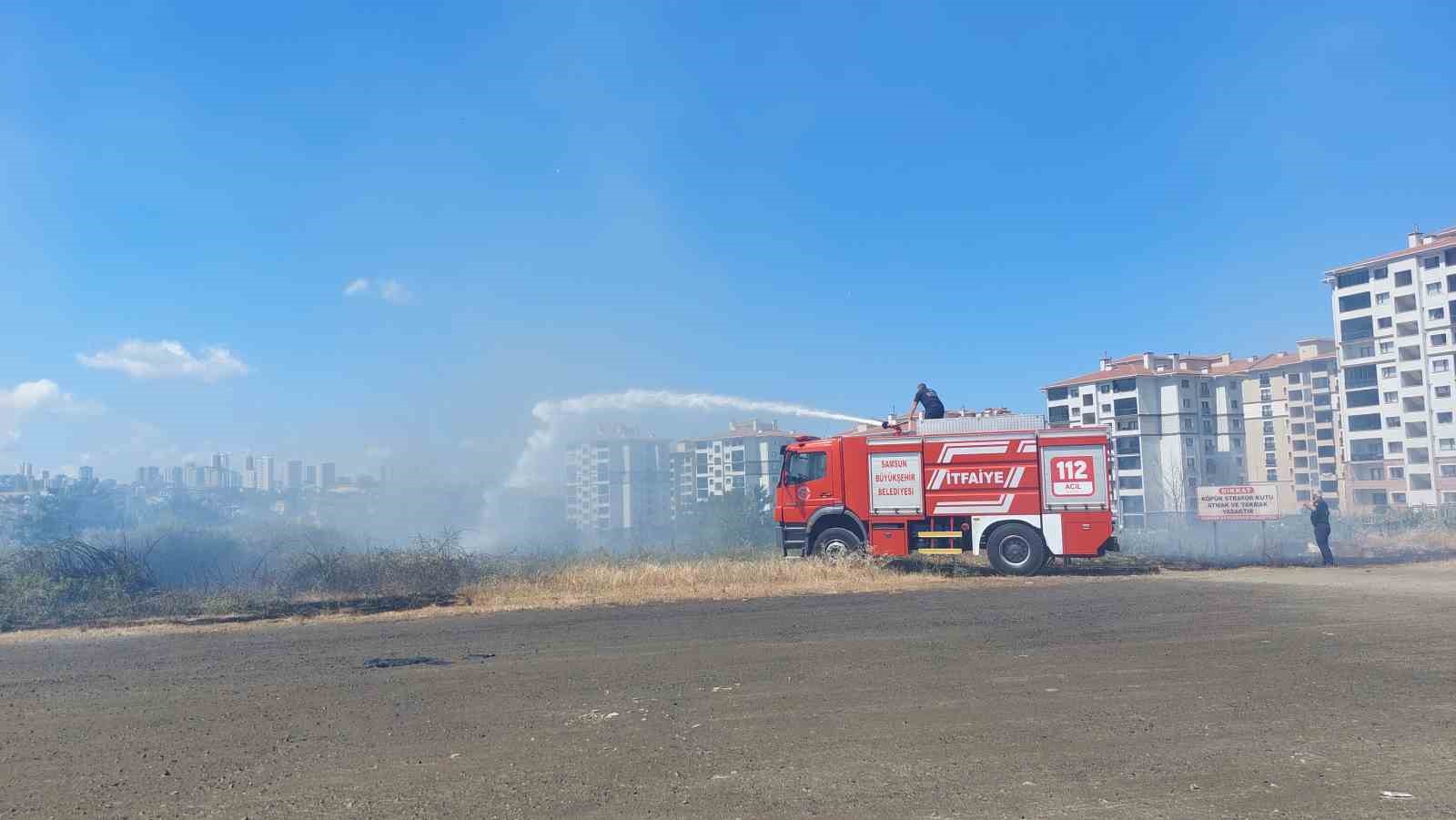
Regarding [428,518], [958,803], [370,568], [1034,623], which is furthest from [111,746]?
[428,518]

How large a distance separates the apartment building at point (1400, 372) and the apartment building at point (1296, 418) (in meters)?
4.51

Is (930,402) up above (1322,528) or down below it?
above

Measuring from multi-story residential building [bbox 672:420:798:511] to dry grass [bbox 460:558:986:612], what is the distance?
41425 mm

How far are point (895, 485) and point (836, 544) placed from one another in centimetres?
205

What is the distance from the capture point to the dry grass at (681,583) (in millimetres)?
17719

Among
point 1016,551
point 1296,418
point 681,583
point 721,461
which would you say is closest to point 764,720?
point 681,583

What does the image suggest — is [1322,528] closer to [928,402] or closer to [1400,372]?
[928,402]

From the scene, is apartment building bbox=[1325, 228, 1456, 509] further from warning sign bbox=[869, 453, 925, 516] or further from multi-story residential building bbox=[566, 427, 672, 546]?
warning sign bbox=[869, 453, 925, 516]

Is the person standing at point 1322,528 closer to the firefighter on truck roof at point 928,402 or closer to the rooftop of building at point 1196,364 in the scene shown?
the firefighter on truck roof at point 928,402

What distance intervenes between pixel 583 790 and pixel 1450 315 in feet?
313

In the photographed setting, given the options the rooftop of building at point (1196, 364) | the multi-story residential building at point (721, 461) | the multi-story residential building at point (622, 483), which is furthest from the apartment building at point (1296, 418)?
the multi-story residential building at point (622, 483)

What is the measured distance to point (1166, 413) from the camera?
95.2 metres

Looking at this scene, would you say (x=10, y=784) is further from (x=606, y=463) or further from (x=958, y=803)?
(x=606, y=463)

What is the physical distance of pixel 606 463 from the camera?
78688 mm
